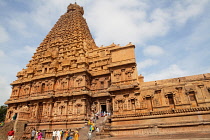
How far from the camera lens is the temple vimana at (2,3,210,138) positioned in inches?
719

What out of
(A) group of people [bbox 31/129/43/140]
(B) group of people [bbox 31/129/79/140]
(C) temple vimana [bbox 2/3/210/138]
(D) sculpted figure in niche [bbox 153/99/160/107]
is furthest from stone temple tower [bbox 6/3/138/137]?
(B) group of people [bbox 31/129/79/140]

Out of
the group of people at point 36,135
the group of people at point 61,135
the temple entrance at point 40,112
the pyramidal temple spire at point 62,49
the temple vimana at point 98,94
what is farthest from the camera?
the pyramidal temple spire at point 62,49

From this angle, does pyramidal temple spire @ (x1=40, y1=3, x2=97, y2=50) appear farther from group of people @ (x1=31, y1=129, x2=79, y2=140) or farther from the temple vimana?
group of people @ (x1=31, y1=129, x2=79, y2=140)

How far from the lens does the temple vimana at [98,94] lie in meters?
18.2

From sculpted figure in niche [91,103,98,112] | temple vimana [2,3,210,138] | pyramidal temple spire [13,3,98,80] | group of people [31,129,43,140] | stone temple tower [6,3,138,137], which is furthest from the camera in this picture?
pyramidal temple spire [13,3,98,80]

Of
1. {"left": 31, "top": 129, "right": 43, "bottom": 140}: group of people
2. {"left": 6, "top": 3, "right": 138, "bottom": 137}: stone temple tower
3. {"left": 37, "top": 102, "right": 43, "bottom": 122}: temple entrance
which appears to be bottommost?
{"left": 31, "top": 129, "right": 43, "bottom": 140}: group of people

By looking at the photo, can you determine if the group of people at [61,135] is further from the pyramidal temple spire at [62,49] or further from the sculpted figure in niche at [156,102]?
the pyramidal temple spire at [62,49]

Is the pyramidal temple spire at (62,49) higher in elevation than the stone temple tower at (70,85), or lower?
higher

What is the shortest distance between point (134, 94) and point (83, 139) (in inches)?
352

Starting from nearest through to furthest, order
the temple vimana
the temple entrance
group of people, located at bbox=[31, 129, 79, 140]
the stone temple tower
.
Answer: group of people, located at bbox=[31, 129, 79, 140] → the temple vimana → the stone temple tower → the temple entrance

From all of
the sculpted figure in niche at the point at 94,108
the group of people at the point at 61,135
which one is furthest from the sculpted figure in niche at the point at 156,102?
the sculpted figure in niche at the point at 94,108

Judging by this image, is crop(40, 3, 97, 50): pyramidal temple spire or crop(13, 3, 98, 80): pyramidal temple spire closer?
crop(13, 3, 98, 80): pyramidal temple spire

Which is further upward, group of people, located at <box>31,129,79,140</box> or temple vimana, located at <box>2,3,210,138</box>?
temple vimana, located at <box>2,3,210,138</box>

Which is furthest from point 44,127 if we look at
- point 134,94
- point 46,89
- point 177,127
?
point 177,127
